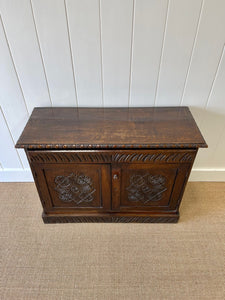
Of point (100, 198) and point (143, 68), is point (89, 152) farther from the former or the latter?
point (143, 68)

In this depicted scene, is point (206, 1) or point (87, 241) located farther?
point (87, 241)

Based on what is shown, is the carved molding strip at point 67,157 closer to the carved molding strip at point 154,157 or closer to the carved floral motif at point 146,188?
the carved molding strip at point 154,157

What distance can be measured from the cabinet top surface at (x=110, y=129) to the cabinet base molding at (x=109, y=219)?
606 millimetres

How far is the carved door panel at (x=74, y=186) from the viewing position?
43.7 inches

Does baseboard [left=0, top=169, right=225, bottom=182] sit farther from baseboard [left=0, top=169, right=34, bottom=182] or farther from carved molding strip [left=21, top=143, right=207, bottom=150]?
carved molding strip [left=21, top=143, right=207, bottom=150]

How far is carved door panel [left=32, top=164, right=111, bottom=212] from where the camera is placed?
1.11 meters

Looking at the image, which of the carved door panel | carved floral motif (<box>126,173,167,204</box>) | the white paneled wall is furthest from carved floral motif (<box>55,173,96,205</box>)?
the white paneled wall

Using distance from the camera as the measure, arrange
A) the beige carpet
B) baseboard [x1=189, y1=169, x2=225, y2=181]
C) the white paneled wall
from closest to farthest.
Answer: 1. the white paneled wall
2. the beige carpet
3. baseboard [x1=189, y1=169, x2=225, y2=181]

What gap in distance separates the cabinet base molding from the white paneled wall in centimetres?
64

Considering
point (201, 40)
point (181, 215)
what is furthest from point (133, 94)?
point (181, 215)

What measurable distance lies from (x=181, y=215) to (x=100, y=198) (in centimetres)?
62

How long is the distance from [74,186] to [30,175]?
0.64 meters

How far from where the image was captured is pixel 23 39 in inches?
41.3

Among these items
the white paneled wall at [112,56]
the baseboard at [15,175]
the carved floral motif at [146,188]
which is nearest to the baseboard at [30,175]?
the baseboard at [15,175]
